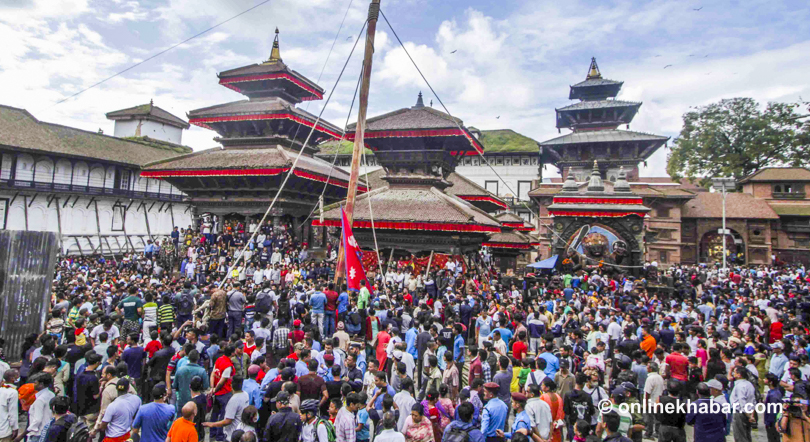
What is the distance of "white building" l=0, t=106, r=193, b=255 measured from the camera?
94.4ft

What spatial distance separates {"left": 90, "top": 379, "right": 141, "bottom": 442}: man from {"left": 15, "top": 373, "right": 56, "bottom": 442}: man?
793 mm

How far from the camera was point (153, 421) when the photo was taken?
562cm

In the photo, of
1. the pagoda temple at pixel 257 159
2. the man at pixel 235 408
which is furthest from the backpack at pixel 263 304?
the pagoda temple at pixel 257 159

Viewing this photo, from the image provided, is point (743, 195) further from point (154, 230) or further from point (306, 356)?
point (154, 230)

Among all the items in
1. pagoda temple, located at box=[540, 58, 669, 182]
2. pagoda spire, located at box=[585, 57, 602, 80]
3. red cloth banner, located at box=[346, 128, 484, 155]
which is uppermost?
pagoda spire, located at box=[585, 57, 602, 80]

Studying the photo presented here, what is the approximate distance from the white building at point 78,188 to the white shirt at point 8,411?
917 inches

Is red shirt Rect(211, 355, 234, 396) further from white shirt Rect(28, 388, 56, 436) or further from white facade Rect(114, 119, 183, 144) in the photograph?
white facade Rect(114, 119, 183, 144)

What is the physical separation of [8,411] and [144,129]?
4849cm

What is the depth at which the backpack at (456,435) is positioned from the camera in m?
5.39

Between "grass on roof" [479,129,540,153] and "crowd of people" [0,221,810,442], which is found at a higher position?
"grass on roof" [479,129,540,153]

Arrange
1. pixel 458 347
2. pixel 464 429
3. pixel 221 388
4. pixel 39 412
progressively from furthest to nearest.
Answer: pixel 458 347
pixel 221 388
pixel 39 412
pixel 464 429

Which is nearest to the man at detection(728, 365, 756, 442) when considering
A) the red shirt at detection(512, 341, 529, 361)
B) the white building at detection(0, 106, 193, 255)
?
the red shirt at detection(512, 341, 529, 361)

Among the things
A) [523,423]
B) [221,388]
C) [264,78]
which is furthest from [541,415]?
[264,78]

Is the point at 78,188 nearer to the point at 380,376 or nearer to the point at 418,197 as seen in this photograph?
the point at 418,197
